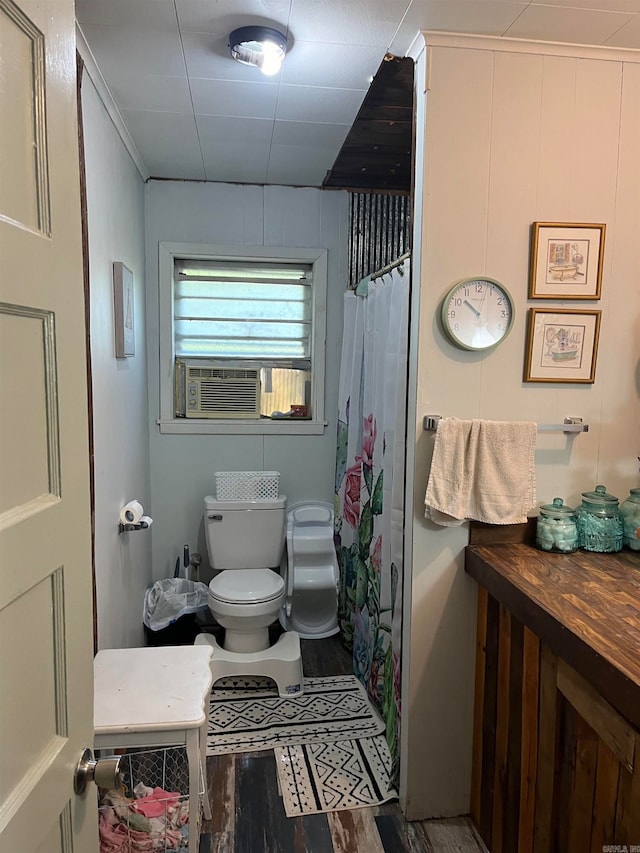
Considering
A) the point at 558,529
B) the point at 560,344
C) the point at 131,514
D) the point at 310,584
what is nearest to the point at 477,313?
the point at 560,344

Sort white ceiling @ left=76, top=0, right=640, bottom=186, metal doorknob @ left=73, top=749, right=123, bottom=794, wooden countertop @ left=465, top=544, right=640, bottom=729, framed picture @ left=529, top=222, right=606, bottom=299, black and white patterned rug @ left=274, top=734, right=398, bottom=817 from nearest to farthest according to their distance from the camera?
1. metal doorknob @ left=73, top=749, right=123, bottom=794
2. wooden countertop @ left=465, top=544, right=640, bottom=729
3. white ceiling @ left=76, top=0, right=640, bottom=186
4. framed picture @ left=529, top=222, right=606, bottom=299
5. black and white patterned rug @ left=274, top=734, right=398, bottom=817

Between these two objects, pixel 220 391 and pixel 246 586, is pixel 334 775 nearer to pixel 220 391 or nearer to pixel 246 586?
pixel 246 586

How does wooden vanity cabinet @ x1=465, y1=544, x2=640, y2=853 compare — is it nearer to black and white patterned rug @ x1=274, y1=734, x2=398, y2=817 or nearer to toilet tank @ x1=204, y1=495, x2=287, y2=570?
black and white patterned rug @ x1=274, y1=734, x2=398, y2=817

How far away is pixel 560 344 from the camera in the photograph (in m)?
1.80

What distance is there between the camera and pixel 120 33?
168 cm

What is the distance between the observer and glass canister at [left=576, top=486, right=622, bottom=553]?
5.81ft

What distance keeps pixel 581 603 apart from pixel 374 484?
1.11 meters

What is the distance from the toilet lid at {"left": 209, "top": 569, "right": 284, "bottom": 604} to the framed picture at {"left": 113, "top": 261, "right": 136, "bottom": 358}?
1.14 m

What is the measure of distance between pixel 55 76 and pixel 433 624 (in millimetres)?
1711

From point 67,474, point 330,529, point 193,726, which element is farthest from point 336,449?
point 67,474

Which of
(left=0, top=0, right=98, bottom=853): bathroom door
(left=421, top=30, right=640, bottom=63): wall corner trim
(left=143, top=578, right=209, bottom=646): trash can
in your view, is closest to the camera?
(left=0, top=0, right=98, bottom=853): bathroom door

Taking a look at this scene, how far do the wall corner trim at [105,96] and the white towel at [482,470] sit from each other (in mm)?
1548

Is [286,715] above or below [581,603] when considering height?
below

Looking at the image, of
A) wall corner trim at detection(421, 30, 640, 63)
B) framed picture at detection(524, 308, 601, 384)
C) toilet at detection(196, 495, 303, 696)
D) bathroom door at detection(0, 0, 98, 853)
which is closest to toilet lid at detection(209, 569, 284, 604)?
toilet at detection(196, 495, 303, 696)
